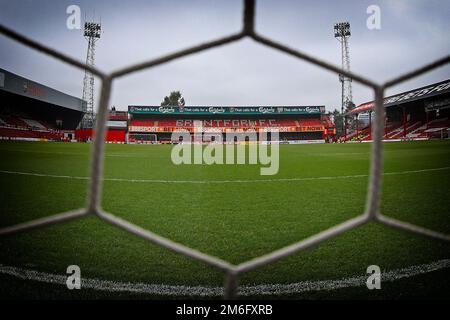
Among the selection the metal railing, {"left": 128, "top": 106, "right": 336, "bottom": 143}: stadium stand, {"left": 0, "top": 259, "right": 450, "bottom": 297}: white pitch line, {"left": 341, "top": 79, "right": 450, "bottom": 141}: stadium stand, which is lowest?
{"left": 0, "top": 259, "right": 450, "bottom": 297}: white pitch line

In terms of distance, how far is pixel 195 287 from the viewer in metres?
1.22

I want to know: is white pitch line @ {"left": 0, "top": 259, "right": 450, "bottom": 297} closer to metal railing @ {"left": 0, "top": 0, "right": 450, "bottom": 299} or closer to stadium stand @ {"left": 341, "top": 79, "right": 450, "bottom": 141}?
metal railing @ {"left": 0, "top": 0, "right": 450, "bottom": 299}

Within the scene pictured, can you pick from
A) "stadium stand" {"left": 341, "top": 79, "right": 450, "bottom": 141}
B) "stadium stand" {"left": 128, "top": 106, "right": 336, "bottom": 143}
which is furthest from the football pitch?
"stadium stand" {"left": 128, "top": 106, "right": 336, "bottom": 143}

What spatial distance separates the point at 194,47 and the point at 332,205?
2422mm

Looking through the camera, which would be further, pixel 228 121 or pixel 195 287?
pixel 228 121

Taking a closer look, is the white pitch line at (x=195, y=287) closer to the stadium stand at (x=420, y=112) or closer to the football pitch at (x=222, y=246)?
the football pitch at (x=222, y=246)

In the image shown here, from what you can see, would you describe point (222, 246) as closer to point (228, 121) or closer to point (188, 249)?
point (188, 249)

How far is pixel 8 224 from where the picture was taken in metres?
2.00

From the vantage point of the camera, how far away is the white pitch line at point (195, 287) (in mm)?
1179

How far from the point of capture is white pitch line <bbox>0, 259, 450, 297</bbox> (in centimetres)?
118

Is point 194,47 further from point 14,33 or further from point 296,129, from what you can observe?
point 296,129

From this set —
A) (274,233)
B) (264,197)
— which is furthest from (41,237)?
(264,197)

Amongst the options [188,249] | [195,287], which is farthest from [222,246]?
[188,249]

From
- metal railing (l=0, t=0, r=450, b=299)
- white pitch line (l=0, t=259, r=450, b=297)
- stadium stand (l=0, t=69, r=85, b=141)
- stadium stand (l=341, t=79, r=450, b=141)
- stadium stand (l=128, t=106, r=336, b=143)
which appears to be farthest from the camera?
stadium stand (l=128, t=106, r=336, b=143)
